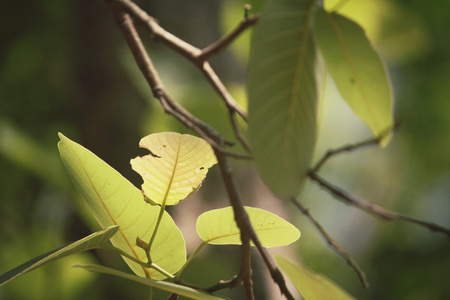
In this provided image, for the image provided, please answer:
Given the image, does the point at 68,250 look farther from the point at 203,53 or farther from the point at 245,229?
the point at 203,53

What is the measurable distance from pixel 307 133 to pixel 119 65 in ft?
3.90

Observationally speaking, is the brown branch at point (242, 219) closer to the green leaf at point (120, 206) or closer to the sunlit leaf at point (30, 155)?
the green leaf at point (120, 206)

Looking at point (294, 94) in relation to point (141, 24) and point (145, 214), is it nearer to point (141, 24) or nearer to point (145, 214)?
point (145, 214)

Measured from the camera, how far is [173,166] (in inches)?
17.5

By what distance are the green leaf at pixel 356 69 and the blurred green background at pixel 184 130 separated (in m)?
0.09

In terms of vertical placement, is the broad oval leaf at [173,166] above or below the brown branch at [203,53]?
below

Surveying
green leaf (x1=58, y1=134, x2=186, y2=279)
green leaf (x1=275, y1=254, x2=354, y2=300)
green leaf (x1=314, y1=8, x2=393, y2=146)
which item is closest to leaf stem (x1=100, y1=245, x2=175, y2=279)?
green leaf (x1=58, y1=134, x2=186, y2=279)

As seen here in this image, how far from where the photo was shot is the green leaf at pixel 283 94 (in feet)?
1.15

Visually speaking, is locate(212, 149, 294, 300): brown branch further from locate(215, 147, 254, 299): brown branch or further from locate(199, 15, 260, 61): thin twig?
locate(199, 15, 260, 61): thin twig

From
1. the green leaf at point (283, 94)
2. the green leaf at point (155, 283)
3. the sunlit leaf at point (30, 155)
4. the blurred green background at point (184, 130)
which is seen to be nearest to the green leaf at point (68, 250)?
the green leaf at point (155, 283)

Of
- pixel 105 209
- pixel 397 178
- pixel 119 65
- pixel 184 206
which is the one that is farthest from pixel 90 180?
pixel 397 178

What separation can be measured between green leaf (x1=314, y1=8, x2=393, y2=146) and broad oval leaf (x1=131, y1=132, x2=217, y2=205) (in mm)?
128

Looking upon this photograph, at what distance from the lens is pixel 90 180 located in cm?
43

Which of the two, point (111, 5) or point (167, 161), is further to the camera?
point (111, 5)
